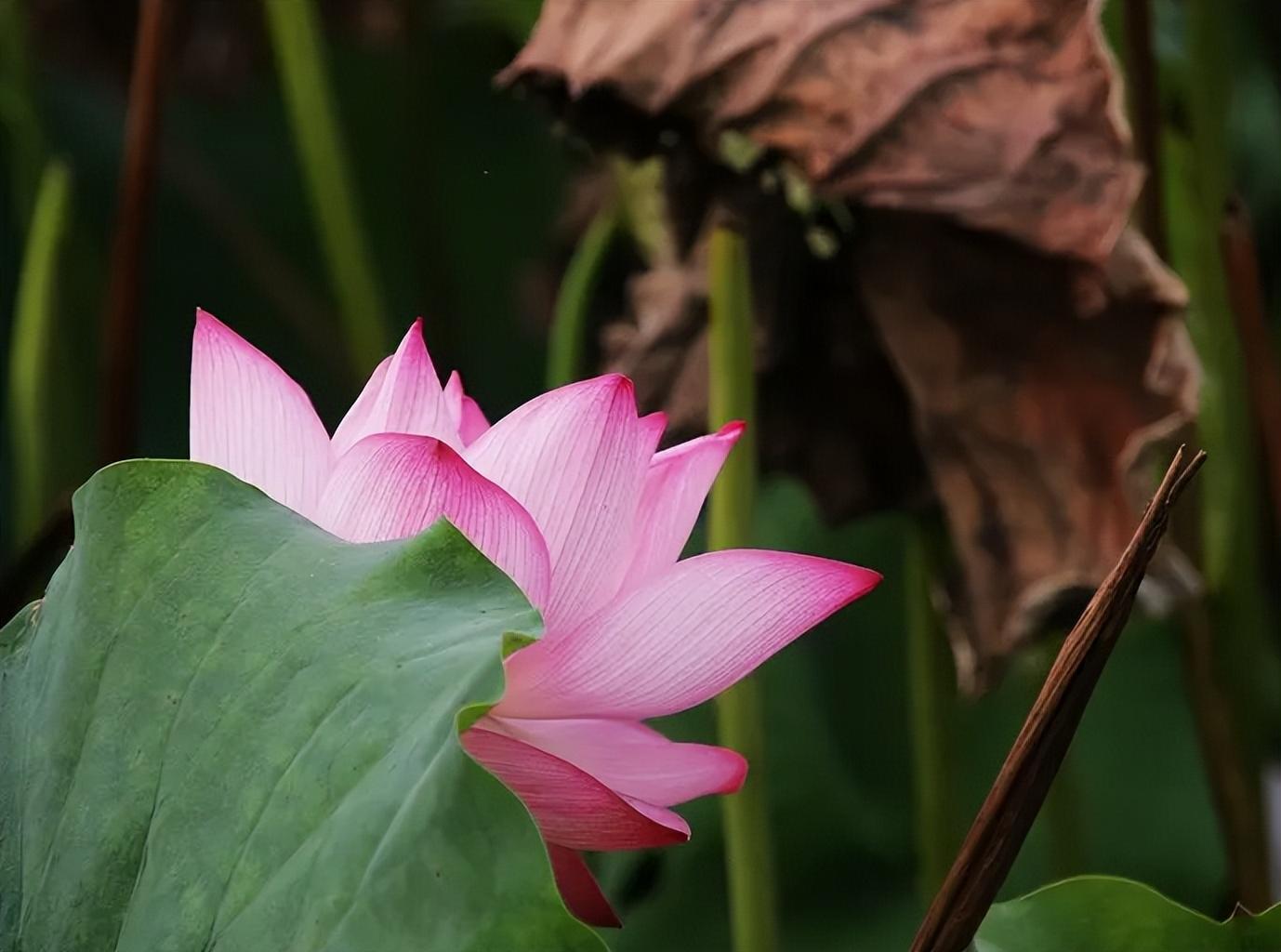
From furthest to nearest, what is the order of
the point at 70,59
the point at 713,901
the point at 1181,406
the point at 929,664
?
the point at 70,59, the point at 713,901, the point at 929,664, the point at 1181,406

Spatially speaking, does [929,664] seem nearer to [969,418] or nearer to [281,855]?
[969,418]

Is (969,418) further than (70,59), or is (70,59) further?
(70,59)

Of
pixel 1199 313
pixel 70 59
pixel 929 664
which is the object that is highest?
pixel 70 59

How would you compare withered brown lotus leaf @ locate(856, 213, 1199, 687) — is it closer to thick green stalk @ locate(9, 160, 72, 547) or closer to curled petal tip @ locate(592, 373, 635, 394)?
curled petal tip @ locate(592, 373, 635, 394)

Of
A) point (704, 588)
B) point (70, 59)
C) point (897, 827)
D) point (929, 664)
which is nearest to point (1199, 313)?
point (929, 664)

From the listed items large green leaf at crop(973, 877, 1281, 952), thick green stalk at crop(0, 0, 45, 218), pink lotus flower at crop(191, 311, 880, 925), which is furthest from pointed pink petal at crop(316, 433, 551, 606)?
thick green stalk at crop(0, 0, 45, 218)

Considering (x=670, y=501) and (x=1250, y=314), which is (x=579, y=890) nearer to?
(x=670, y=501)

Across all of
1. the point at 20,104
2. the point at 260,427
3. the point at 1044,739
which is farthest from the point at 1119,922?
the point at 20,104
